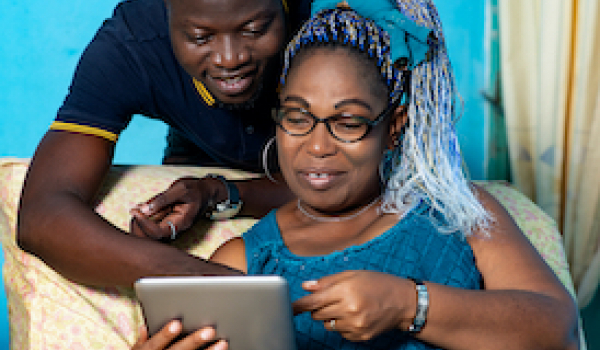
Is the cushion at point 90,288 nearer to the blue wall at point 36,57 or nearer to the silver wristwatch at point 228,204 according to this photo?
the silver wristwatch at point 228,204

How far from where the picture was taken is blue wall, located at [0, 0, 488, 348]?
9.78 feet

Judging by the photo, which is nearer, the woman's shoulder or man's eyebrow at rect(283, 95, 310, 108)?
man's eyebrow at rect(283, 95, 310, 108)

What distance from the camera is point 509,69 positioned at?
234 cm

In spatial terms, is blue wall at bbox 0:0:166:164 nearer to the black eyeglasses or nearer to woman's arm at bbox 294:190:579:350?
the black eyeglasses

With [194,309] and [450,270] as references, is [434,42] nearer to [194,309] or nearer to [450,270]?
[450,270]

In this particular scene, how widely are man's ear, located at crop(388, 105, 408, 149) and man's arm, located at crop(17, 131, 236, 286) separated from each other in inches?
18.9

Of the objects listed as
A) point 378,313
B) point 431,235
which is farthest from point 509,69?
point 378,313

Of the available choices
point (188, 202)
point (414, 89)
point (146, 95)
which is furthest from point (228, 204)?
point (414, 89)

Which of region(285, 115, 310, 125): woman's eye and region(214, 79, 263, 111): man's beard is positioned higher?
region(214, 79, 263, 111): man's beard

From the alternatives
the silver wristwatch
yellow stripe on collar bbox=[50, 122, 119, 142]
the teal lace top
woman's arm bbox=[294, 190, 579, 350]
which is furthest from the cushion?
woman's arm bbox=[294, 190, 579, 350]

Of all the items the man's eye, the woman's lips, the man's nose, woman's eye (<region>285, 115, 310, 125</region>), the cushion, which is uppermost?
the man's eye

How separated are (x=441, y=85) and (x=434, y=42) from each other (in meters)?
0.10

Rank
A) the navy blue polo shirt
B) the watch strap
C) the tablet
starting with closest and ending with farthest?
1. the tablet
2. the watch strap
3. the navy blue polo shirt

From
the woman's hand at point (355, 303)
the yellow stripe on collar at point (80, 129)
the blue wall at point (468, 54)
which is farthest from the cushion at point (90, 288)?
the blue wall at point (468, 54)
